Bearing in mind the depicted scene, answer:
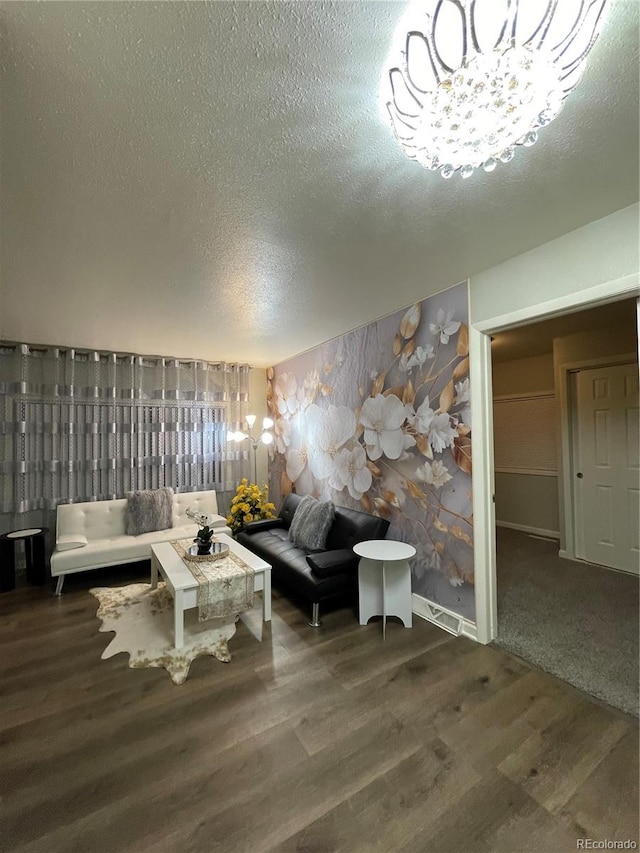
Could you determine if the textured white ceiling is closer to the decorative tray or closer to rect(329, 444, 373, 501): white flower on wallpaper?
rect(329, 444, 373, 501): white flower on wallpaper

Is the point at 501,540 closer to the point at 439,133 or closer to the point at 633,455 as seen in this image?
the point at 633,455

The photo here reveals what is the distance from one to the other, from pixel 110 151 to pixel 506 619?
352cm

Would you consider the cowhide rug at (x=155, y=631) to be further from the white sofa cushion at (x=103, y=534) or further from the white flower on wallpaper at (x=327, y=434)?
the white flower on wallpaper at (x=327, y=434)

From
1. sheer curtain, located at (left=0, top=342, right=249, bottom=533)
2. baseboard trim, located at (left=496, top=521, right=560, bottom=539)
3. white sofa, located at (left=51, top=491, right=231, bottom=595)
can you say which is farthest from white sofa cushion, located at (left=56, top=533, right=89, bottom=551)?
baseboard trim, located at (left=496, top=521, right=560, bottom=539)

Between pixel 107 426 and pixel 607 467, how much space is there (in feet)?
18.4

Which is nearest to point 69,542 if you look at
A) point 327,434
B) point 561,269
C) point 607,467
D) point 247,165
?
point 327,434

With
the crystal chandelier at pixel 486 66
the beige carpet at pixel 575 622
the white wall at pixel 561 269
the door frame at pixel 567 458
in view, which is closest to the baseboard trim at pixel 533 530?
the door frame at pixel 567 458

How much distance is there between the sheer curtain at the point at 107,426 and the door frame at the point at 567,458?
13.1 ft

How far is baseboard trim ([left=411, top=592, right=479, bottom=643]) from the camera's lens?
238cm

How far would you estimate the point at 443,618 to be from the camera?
2.54 meters

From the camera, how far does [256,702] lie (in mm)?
1850

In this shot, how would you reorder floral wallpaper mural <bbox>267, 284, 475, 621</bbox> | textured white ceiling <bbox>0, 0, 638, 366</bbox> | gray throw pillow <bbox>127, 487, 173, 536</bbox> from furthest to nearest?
1. gray throw pillow <bbox>127, 487, 173, 536</bbox>
2. floral wallpaper mural <bbox>267, 284, 475, 621</bbox>
3. textured white ceiling <bbox>0, 0, 638, 366</bbox>

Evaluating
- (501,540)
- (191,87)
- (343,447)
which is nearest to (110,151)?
(191,87)

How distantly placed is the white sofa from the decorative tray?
0.84 m
